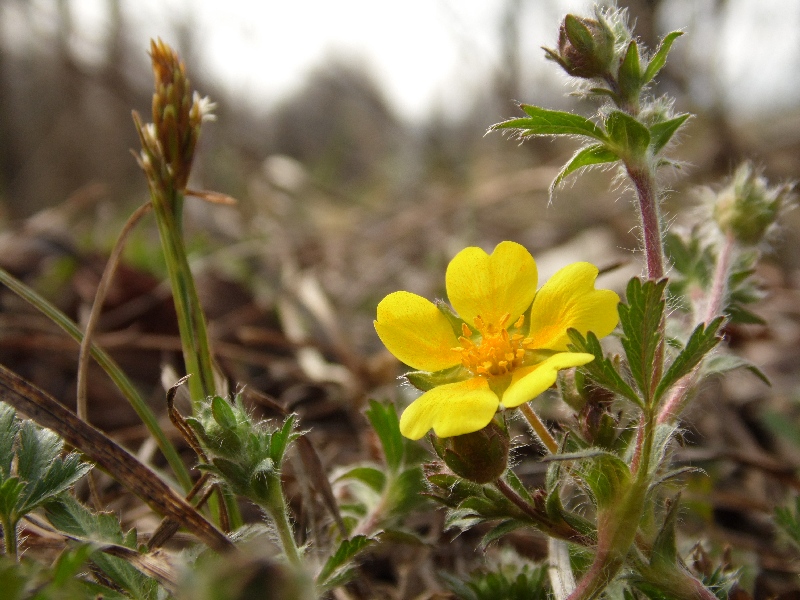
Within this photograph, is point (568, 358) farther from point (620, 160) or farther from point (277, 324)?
point (277, 324)

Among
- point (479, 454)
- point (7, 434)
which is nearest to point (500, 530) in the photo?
point (479, 454)

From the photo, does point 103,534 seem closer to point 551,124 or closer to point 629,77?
point 551,124

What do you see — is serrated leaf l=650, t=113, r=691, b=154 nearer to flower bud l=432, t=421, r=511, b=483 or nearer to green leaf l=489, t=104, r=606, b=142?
green leaf l=489, t=104, r=606, b=142

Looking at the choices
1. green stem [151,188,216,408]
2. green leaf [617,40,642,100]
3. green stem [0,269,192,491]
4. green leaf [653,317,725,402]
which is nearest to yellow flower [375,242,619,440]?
green leaf [653,317,725,402]

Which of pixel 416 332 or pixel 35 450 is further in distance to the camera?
pixel 416 332

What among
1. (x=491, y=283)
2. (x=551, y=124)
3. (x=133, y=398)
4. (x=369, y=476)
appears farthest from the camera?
(x=369, y=476)

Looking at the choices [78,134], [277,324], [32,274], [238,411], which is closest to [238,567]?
[238,411]

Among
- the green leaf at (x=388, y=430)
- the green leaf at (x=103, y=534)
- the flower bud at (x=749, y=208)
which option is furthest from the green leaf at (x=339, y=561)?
the flower bud at (x=749, y=208)
